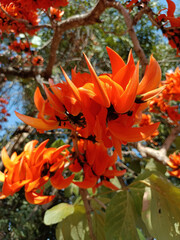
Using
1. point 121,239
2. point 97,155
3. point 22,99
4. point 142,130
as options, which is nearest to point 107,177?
point 97,155

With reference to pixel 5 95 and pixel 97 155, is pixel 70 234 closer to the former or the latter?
pixel 97 155

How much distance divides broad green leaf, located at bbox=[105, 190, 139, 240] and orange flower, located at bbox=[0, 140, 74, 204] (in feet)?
0.84

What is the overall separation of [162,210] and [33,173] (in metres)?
0.37

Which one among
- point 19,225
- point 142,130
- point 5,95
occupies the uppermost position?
point 142,130

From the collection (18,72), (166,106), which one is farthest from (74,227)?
(18,72)

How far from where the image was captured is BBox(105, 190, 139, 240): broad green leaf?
651 millimetres

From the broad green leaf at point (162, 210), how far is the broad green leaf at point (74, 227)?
0.98ft

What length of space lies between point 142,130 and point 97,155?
0.84 feet

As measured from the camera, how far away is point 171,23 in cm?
57

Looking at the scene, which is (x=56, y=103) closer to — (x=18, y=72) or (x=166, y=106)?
(x=166, y=106)

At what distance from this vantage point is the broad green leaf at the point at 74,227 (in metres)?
0.79

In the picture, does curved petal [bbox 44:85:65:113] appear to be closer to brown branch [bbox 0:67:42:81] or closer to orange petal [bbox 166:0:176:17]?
orange petal [bbox 166:0:176:17]

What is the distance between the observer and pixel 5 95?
2.94 meters

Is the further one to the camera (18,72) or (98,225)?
(18,72)
